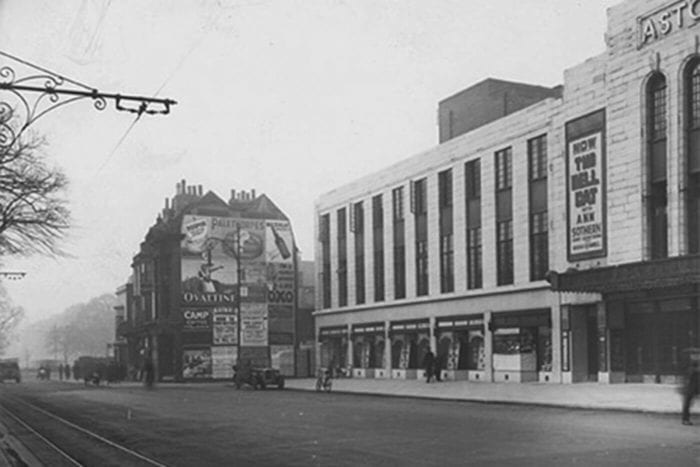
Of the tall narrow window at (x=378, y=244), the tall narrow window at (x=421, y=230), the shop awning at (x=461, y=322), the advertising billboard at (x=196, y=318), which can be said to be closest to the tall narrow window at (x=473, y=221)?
the shop awning at (x=461, y=322)

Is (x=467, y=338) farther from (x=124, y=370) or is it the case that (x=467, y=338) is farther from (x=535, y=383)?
(x=124, y=370)

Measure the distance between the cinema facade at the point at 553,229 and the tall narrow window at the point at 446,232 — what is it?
0.31 ft

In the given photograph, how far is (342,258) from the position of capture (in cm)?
5938

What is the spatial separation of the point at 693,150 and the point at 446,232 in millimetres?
17965

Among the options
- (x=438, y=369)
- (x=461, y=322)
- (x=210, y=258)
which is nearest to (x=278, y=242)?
(x=210, y=258)

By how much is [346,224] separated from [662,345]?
95.7 feet

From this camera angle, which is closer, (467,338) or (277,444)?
(277,444)

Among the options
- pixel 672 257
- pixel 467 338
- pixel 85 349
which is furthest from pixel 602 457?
pixel 85 349

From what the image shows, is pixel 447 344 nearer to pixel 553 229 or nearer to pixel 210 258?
pixel 553 229

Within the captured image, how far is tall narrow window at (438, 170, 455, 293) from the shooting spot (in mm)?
46741

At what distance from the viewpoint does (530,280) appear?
39.7 metres

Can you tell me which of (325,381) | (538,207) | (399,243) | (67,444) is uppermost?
(538,207)

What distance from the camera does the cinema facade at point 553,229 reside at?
31125mm

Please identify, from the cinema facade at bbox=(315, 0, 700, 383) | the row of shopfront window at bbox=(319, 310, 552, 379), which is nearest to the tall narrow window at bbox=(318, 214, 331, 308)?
the row of shopfront window at bbox=(319, 310, 552, 379)
